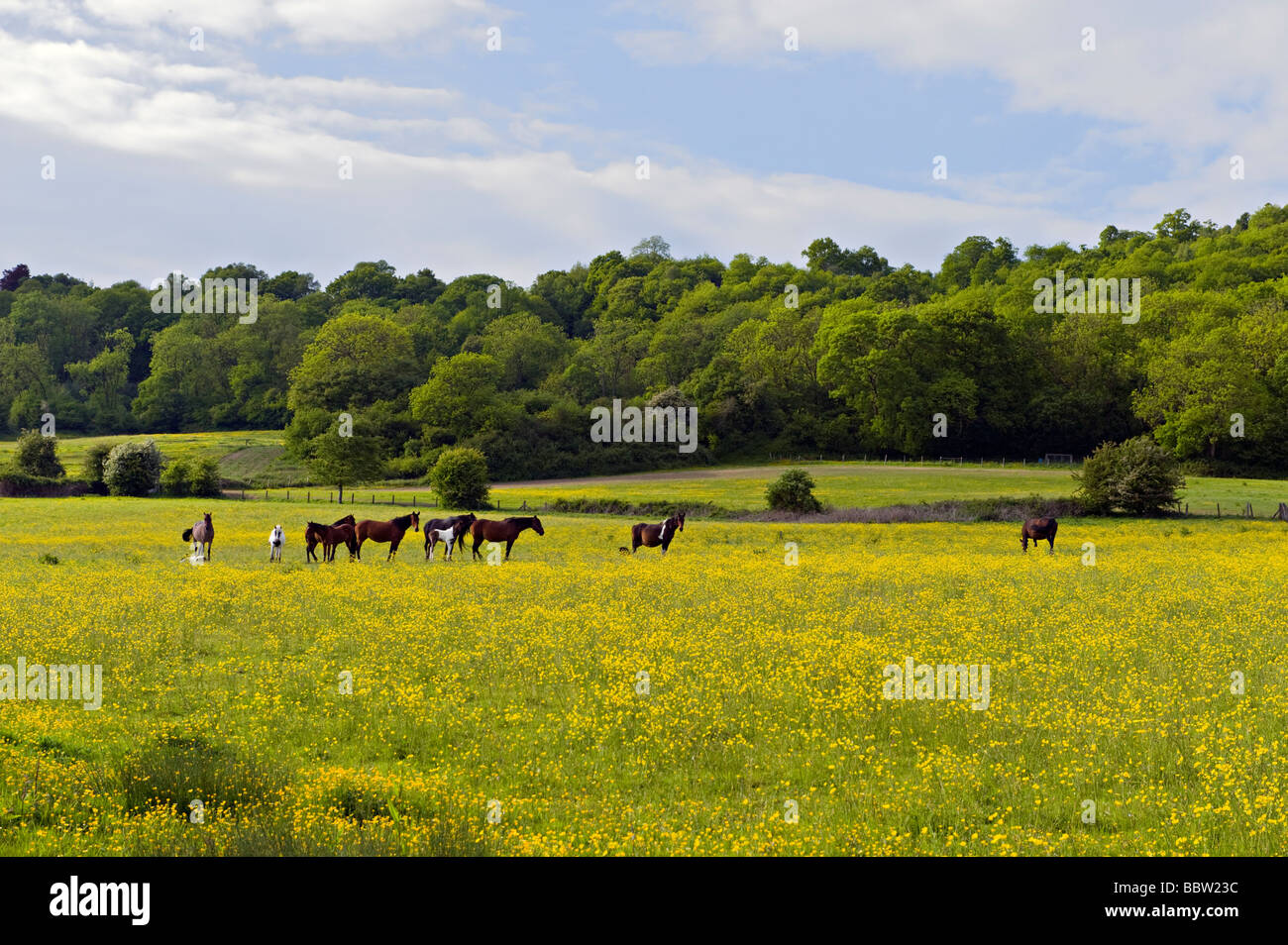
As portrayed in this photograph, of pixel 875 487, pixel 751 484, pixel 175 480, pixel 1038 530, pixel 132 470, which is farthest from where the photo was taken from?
pixel 751 484

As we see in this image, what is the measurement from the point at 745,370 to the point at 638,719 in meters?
103

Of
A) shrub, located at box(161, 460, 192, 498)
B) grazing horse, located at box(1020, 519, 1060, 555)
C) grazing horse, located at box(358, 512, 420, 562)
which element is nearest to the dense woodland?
shrub, located at box(161, 460, 192, 498)

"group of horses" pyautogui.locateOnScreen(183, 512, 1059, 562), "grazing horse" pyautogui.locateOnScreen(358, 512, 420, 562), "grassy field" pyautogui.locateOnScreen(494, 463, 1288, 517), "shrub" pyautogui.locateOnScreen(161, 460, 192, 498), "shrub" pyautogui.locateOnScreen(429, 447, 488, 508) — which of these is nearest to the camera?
"group of horses" pyautogui.locateOnScreen(183, 512, 1059, 562)

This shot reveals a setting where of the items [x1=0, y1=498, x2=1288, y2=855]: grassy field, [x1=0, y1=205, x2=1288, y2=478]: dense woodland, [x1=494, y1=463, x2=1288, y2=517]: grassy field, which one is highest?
[x1=0, y1=205, x2=1288, y2=478]: dense woodland

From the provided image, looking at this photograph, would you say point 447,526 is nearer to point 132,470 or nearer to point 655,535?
point 655,535

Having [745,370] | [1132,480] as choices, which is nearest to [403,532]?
[1132,480]

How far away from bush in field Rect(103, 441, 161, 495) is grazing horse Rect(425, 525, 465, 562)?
45261 mm

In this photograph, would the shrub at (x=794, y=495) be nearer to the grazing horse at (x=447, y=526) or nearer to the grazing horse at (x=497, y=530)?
the grazing horse at (x=497, y=530)

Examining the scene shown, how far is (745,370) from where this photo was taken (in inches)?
4444

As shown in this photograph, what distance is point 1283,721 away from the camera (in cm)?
1177

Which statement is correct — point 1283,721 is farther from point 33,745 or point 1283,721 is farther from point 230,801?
point 33,745

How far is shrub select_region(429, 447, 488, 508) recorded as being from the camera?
203 feet

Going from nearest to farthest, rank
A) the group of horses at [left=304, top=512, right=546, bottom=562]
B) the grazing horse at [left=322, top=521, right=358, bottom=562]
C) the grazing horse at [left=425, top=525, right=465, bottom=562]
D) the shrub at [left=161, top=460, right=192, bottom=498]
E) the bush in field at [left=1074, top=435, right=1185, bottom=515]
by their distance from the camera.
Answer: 1. the grazing horse at [left=322, top=521, right=358, bottom=562]
2. the group of horses at [left=304, top=512, right=546, bottom=562]
3. the grazing horse at [left=425, top=525, right=465, bottom=562]
4. the bush in field at [left=1074, top=435, right=1185, bottom=515]
5. the shrub at [left=161, top=460, right=192, bottom=498]

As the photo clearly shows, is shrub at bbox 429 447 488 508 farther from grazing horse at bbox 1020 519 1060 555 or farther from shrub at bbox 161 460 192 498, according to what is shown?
grazing horse at bbox 1020 519 1060 555
